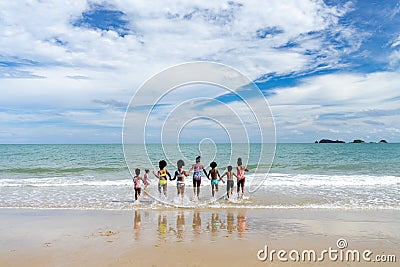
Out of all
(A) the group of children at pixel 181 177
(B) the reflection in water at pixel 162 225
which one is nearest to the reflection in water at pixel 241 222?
(B) the reflection in water at pixel 162 225

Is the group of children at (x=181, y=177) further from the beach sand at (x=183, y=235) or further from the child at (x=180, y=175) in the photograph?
the beach sand at (x=183, y=235)

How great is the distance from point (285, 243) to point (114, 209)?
685cm

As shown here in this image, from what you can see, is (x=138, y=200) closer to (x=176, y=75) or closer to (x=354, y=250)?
(x=176, y=75)

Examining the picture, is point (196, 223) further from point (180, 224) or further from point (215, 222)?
point (215, 222)

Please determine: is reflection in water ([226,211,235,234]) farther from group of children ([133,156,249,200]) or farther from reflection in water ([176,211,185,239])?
group of children ([133,156,249,200])

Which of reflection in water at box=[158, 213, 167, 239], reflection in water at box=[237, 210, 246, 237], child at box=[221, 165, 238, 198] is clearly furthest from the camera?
child at box=[221, 165, 238, 198]

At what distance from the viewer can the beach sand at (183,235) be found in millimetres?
6363

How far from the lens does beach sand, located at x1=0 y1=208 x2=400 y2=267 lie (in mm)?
6363

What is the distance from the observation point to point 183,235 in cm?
801

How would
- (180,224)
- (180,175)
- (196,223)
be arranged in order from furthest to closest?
(180,175), (196,223), (180,224)

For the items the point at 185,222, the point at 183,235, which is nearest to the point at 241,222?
the point at 185,222

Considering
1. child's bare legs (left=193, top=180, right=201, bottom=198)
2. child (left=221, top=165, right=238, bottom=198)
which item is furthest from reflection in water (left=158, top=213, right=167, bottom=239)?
child (left=221, top=165, right=238, bottom=198)

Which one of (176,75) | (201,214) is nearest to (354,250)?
(201,214)

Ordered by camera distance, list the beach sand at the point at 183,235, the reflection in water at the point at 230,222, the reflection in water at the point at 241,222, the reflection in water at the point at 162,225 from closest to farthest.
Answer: the beach sand at the point at 183,235, the reflection in water at the point at 162,225, the reflection in water at the point at 241,222, the reflection in water at the point at 230,222
